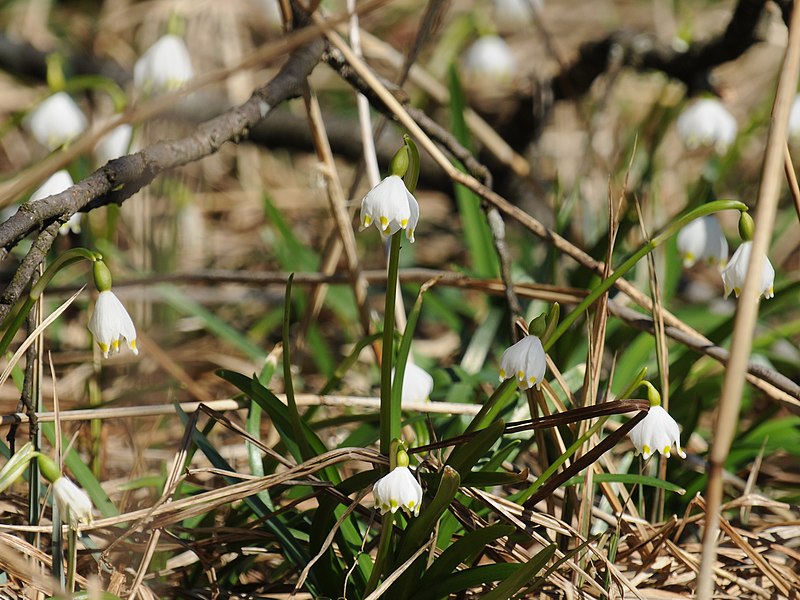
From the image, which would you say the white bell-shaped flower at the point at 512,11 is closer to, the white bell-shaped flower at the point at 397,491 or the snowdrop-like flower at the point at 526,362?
the snowdrop-like flower at the point at 526,362

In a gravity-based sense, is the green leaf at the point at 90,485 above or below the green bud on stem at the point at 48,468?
above

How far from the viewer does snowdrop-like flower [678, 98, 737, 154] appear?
249 cm

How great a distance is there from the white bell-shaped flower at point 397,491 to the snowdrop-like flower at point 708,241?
35.4 inches

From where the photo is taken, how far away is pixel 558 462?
1295 mm

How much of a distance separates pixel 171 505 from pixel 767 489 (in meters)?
1.46

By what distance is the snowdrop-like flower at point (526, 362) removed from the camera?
1.22 meters

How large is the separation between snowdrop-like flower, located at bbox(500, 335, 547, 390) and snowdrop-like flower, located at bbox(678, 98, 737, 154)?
1559mm

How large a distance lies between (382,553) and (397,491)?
164 mm

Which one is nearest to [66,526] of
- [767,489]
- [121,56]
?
[767,489]

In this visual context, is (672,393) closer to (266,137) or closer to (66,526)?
(66,526)

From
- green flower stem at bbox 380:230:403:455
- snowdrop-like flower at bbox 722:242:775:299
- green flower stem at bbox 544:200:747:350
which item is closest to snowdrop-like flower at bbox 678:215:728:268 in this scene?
snowdrop-like flower at bbox 722:242:775:299

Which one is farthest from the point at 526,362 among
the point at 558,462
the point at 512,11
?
the point at 512,11

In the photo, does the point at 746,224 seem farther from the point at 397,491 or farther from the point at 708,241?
the point at 397,491

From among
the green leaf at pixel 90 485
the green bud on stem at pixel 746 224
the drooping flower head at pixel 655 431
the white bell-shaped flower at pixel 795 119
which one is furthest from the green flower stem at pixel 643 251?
the white bell-shaped flower at pixel 795 119
